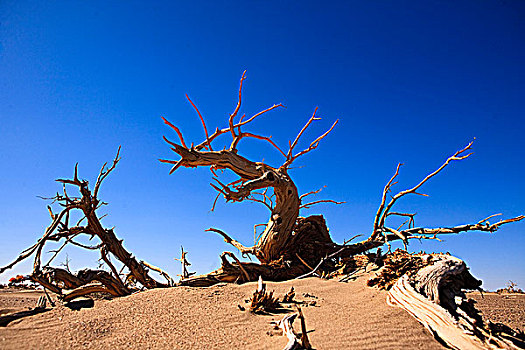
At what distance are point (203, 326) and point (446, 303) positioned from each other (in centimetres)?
255

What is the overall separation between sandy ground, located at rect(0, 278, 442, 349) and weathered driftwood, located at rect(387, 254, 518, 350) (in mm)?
123

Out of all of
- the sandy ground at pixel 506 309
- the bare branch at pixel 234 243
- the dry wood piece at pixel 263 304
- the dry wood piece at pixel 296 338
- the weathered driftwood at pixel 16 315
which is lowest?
the sandy ground at pixel 506 309

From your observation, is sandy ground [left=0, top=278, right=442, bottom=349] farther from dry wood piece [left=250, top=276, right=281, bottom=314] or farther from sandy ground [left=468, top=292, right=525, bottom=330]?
sandy ground [left=468, top=292, right=525, bottom=330]

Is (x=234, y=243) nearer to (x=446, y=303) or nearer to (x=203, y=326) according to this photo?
(x=203, y=326)

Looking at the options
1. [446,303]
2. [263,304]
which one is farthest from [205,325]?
[446,303]

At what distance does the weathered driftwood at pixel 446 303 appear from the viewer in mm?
2877

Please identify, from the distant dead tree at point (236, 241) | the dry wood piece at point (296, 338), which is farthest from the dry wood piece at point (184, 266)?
the dry wood piece at point (296, 338)

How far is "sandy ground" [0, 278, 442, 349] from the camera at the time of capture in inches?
117

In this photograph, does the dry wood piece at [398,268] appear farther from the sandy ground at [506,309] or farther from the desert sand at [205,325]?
the sandy ground at [506,309]

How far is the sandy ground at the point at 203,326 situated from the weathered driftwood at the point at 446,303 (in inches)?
4.8

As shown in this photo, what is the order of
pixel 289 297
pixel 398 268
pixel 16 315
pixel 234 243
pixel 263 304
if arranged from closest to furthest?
1. pixel 263 304
2. pixel 16 315
3. pixel 289 297
4. pixel 398 268
5. pixel 234 243

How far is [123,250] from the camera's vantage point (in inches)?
224

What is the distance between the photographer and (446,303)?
358cm

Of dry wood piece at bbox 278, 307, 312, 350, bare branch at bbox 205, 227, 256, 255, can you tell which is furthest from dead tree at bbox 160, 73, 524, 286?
dry wood piece at bbox 278, 307, 312, 350
